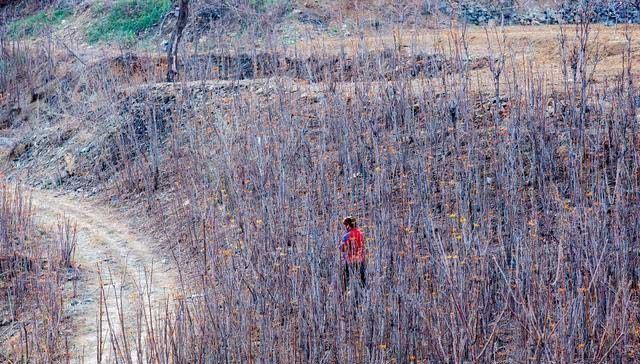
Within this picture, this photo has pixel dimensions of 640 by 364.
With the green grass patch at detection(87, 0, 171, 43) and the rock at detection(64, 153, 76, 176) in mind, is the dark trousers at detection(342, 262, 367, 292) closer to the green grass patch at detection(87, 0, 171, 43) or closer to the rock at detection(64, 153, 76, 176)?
the rock at detection(64, 153, 76, 176)

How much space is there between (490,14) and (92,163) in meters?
6.70

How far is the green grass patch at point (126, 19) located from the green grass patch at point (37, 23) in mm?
992

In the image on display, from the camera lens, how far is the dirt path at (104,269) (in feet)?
18.6

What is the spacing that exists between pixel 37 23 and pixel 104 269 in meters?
10.5

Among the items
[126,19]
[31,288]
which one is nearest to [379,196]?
[31,288]

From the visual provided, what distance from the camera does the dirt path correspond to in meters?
5.66

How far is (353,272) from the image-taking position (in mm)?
4742

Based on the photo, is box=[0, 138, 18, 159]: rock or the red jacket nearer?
the red jacket

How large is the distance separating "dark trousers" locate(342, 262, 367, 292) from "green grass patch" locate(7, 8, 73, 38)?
1224 cm

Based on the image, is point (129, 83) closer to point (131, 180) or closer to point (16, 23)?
point (131, 180)

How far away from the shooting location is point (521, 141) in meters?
7.08

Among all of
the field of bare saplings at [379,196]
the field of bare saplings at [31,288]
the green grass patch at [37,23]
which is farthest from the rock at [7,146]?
the green grass patch at [37,23]

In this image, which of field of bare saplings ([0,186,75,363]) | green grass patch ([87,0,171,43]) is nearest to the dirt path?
field of bare saplings ([0,186,75,363])

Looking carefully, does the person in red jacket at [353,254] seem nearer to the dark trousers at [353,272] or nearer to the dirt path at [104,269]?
the dark trousers at [353,272]
